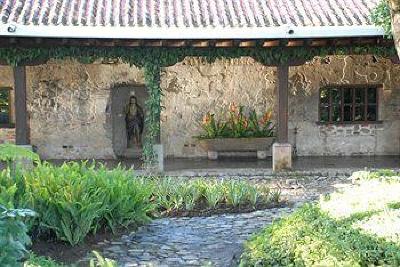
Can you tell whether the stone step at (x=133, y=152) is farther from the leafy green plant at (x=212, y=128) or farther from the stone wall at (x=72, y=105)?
the leafy green plant at (x=212, y=128)

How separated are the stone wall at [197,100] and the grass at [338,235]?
8001mm

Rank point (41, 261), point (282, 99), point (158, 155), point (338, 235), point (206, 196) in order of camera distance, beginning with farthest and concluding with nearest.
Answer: point (282, 99), point (158, 155), point (206, 196), point (41, 261), point (338, 235)

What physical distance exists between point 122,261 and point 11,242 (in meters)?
2.54

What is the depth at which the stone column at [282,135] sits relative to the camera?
11992mm

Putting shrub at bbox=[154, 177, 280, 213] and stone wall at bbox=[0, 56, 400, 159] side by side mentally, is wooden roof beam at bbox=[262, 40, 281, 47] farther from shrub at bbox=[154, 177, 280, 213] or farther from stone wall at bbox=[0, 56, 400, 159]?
shrub at bbox=[154, 177, 280, 213]

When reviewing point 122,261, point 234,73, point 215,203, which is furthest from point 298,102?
point 122,261

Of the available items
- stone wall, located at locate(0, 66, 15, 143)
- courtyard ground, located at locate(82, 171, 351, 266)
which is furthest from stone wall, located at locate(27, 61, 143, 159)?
courtyard ground, located at locate(82, 171, 351, 266)

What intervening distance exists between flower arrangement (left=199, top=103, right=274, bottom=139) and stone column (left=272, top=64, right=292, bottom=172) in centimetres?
165

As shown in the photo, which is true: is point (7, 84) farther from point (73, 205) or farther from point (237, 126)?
point (73, 205)

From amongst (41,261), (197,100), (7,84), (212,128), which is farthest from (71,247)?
(7,84)

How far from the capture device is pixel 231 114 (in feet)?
45.9

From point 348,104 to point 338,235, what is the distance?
32.9 ft

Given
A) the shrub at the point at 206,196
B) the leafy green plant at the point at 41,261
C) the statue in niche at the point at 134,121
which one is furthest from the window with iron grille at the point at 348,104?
the leafy green plant at the point at 41,261

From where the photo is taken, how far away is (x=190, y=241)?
22.7 feet
